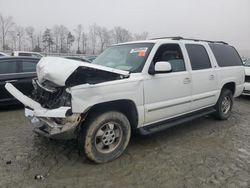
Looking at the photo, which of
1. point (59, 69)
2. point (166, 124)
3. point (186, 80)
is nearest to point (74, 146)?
point (59, 69)

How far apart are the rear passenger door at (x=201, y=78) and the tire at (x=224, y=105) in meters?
0.37

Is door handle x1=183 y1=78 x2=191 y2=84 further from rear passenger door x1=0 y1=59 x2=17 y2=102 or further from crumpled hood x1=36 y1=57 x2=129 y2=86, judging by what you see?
rear passenger door x1=0 y1=59 x2=17 y2=102

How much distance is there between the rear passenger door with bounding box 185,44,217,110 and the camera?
15.4 ft

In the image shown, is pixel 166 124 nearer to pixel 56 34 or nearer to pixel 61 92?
pixel 61 92

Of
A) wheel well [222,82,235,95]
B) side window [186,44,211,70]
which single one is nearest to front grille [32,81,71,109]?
side window [186,44,211,70]

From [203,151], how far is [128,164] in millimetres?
1387

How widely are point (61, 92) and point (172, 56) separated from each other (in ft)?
7.33

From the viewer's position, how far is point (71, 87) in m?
3.04

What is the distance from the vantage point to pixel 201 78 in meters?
4.80

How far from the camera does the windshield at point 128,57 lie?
3.88 m

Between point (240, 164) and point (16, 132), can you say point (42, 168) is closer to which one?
point (16, 132)

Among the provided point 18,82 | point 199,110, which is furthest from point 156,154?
point 18,82

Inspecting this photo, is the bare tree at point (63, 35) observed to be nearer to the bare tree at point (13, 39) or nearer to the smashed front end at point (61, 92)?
the bare tree at point (13, 39)

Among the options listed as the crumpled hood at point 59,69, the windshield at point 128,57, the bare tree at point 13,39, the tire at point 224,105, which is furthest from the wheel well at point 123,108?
the bare tree at point 13,39
